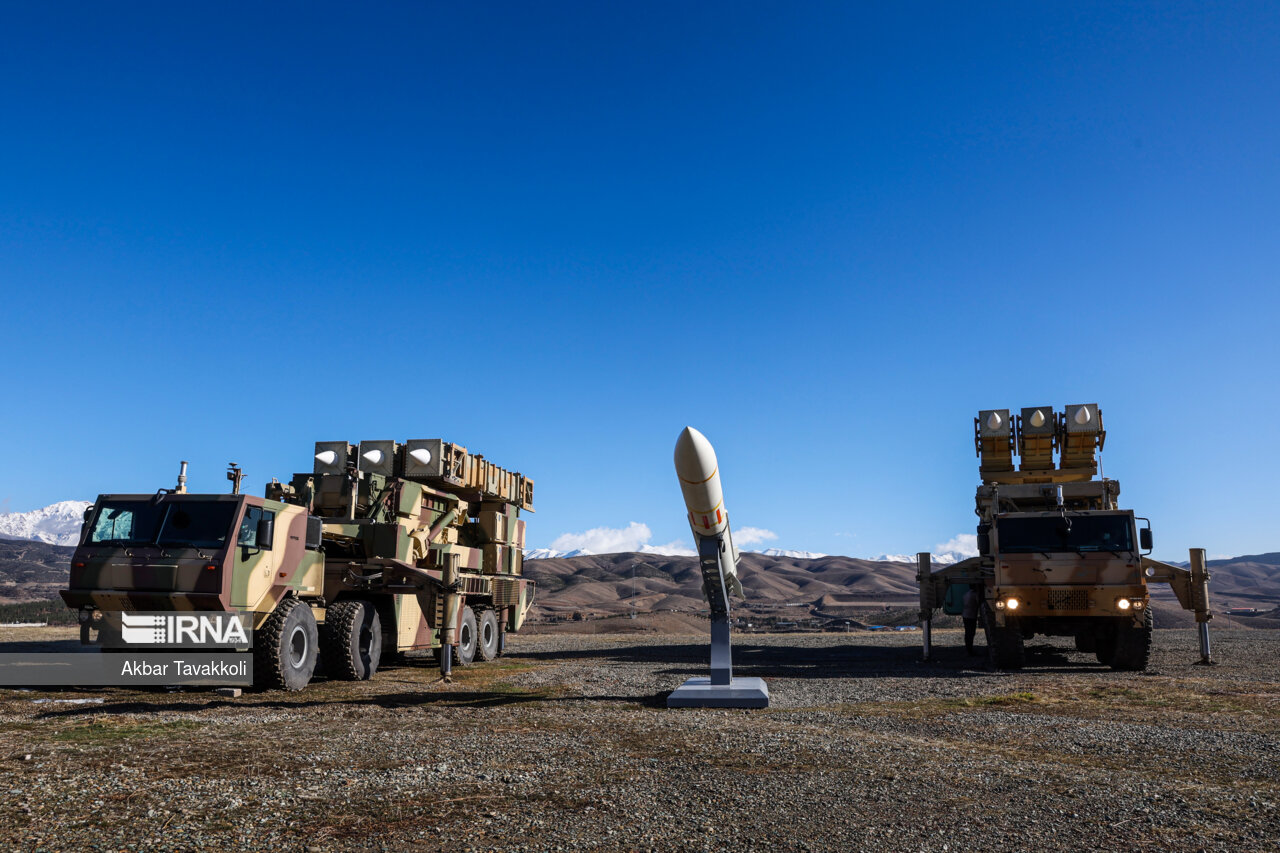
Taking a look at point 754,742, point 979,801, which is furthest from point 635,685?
point 979,801

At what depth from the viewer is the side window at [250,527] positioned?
36.9 feet

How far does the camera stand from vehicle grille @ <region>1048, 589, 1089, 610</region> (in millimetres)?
15086

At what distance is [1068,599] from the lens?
49.6ft

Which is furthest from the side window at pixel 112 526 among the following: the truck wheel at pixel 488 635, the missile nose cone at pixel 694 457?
the truck wheel at pixel 488 635

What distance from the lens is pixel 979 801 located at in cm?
588

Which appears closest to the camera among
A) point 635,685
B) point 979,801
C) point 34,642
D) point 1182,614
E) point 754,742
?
point 979,801

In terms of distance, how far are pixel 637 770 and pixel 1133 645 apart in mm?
11935

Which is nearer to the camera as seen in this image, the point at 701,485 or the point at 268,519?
the point at 701,485

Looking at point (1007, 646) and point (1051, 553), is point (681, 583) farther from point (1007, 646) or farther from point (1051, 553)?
point (1051, 553)

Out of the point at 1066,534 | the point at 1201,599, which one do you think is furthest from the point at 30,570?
the point at 1201,599

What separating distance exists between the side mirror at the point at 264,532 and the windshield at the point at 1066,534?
11707mm

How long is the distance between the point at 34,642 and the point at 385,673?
11509 millimetres

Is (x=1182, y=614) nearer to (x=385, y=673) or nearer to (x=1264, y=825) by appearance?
(x=385, y=673)

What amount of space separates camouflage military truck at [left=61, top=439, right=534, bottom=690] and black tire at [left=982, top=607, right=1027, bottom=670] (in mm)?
9324
